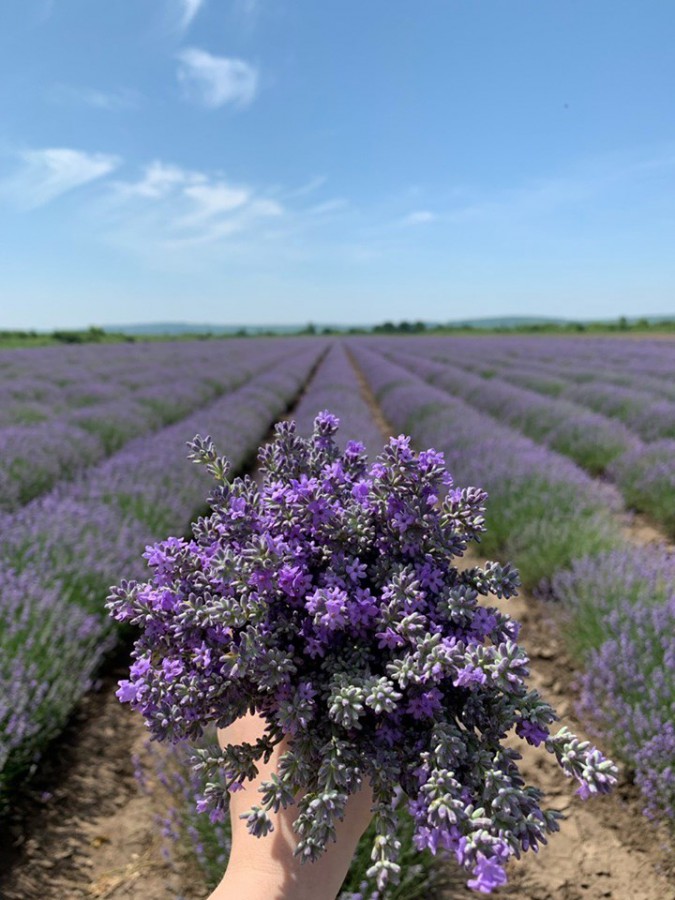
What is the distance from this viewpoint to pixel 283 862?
0.98m

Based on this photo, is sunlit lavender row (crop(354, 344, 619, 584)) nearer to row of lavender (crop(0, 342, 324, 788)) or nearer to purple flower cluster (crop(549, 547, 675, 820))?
purple flower cluster (crop(549, 547, 675, 820))

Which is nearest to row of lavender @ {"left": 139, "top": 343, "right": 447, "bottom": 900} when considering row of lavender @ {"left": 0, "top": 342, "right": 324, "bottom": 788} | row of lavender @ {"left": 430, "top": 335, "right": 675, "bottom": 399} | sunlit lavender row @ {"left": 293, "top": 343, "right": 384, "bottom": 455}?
row of lavender @ {"left": 0, "top": 342, "right": 324, "bottom": 788}

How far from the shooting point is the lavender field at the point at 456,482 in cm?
234

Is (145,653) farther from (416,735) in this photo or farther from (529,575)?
(529,575)

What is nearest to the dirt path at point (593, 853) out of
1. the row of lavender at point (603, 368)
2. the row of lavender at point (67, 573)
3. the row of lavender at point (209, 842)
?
the row of lavender at point (209, 842)

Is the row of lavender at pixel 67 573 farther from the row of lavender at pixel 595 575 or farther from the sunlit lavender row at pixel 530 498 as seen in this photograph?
the sunlit lavender row at pixel 530 498

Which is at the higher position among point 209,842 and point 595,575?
point 595,575

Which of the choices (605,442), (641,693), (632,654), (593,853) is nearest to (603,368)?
(605,442)

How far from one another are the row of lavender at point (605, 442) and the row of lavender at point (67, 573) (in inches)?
169

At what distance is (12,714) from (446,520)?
6.44 feet

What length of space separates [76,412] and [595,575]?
6.52 m

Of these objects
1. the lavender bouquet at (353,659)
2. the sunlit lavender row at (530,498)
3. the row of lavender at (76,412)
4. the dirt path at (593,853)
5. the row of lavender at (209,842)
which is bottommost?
the dirt path at (593,853)

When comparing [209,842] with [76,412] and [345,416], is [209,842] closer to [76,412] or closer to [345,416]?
[345,416]

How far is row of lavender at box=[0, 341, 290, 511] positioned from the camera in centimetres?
502
